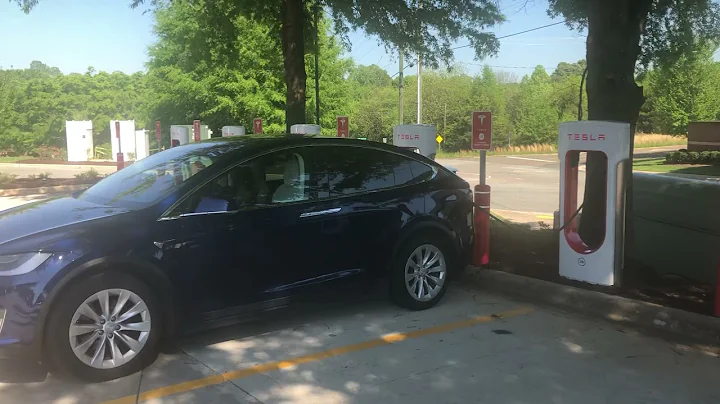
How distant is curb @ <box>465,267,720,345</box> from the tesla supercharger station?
206 millimetres

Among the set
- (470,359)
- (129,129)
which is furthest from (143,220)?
(129,129)

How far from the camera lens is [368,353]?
14.2ft

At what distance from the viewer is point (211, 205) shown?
4.22 m

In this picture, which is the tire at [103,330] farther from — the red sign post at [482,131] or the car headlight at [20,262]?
the red sign post at [482,131]

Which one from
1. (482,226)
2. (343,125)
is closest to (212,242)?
(482,226)

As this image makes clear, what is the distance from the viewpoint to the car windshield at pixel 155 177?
4.31 m

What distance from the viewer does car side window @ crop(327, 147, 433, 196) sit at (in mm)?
4977

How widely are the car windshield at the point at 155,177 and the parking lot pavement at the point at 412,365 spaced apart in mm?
1198

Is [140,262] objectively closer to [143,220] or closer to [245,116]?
[143,220]

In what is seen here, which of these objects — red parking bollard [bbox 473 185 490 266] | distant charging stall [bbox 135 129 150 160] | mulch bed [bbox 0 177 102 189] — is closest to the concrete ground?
mulch bed [bbox 0 177 102 189]

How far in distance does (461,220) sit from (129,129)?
31.0m

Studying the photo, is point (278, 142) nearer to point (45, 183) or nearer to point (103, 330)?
point (103, 330)

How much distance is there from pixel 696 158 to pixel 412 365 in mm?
30747

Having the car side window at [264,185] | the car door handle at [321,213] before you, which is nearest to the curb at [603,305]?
the car door handle at [321,213]
